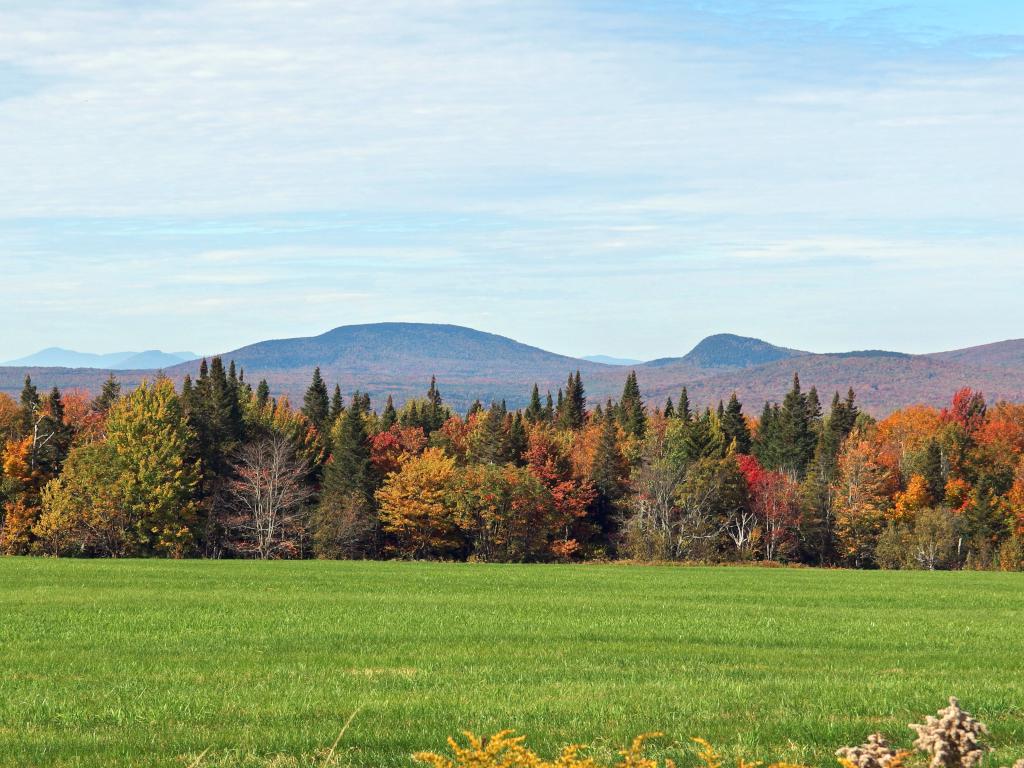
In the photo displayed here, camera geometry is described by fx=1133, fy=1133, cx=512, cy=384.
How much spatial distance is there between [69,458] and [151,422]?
24.4 feet

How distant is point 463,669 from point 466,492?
2929 inches

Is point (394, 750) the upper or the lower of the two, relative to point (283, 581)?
upper

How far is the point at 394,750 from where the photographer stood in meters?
12.9

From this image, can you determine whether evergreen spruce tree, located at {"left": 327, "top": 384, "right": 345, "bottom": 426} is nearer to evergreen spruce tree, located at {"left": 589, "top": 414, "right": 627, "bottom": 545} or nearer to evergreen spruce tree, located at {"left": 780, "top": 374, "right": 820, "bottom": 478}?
→ evergreen spruce tree, located at {"left": 589, "top": 414, "right": 627, "bottom": 545}

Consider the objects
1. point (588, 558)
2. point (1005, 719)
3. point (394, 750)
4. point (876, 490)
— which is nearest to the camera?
point (394, 750)

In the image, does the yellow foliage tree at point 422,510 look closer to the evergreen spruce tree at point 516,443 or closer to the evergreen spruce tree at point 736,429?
the evergreen spruce tree at point 516,443

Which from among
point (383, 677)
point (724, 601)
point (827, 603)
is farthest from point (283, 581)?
point (383, 677)

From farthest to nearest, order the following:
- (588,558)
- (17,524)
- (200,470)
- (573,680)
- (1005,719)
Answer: (588,558) → (200,470) → (17,524) → (573,680) → (1005,719)

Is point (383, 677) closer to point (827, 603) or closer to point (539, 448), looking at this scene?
point (827, 603)

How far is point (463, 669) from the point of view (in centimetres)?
2075

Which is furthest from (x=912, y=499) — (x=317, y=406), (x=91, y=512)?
(x=91, y=512)

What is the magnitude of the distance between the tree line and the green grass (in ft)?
148

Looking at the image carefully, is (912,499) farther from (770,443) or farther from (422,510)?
(422,510)

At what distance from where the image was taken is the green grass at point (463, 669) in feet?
45.0
